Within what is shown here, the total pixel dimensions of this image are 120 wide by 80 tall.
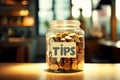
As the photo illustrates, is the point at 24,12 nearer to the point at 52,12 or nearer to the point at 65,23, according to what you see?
the point at 52,12

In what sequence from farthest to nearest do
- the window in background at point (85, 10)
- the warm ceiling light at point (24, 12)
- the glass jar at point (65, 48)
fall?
the warm ceiling light at point (24, 12)
the window in background at point (85, 10)
the glass jar at point (65, 48)

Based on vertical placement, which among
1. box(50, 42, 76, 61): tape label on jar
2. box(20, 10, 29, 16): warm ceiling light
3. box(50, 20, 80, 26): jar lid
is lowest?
box(50, 42, 76, 61): tape label on jar

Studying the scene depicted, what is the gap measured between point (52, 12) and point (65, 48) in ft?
27.7

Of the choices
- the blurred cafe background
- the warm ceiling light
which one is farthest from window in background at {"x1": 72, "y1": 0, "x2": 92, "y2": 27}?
the warm ceiling light

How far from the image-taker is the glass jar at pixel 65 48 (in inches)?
40.4

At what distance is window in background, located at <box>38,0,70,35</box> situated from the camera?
9344 millimetres

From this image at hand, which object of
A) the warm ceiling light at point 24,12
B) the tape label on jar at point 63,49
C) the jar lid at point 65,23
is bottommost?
the tape label on jar at point 63,49

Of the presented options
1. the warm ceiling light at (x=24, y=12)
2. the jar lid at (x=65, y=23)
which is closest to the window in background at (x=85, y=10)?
the warm ceiling light at (x=24, y=12)

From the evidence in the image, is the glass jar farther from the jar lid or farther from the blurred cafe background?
the blurred cafe background

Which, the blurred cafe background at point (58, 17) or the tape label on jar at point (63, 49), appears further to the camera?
the blurred cafe background at point (58, 17)

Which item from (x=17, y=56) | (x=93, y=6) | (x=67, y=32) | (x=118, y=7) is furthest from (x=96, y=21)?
(x=67, y=32)

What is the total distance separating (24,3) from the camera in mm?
8242

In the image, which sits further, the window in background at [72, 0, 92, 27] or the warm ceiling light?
the warm ceiling light

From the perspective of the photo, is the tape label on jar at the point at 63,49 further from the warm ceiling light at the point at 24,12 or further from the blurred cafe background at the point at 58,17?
the warm ceiling light at the point at 24,12
